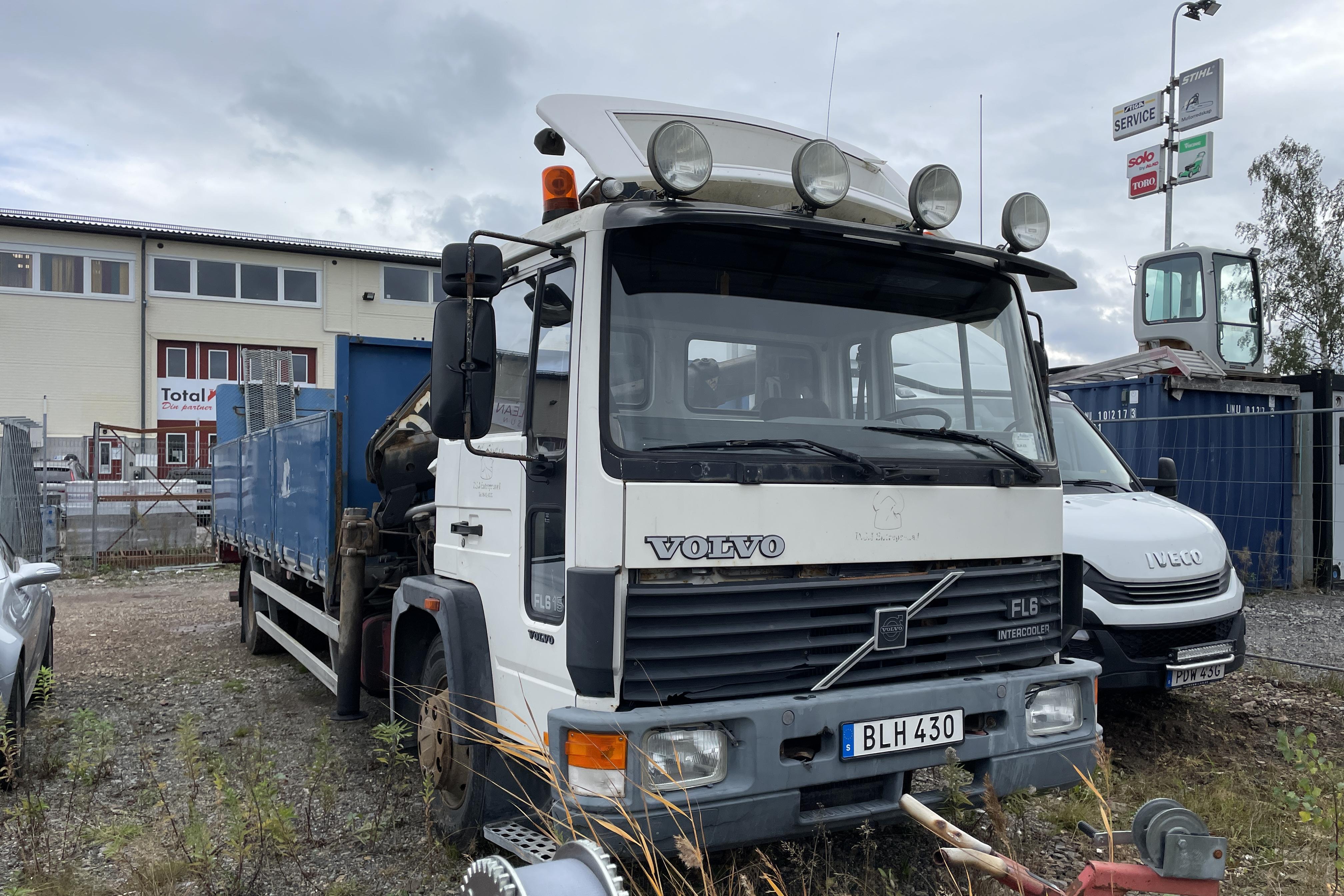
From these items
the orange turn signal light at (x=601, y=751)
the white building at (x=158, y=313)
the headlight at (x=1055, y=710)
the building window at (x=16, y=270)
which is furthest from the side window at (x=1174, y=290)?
the building window at (x=16, y=270)

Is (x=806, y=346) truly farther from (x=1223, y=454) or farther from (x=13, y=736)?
(x=1223, y=454)

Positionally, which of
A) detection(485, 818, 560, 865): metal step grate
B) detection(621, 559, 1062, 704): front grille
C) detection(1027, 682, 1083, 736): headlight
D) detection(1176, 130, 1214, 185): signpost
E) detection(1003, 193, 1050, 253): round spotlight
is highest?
detection(1176, 130, 1214, 185): signpost

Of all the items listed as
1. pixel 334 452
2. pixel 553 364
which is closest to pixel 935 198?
pixel 553 364

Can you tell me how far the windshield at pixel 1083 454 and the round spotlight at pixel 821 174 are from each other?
3869 millimetres

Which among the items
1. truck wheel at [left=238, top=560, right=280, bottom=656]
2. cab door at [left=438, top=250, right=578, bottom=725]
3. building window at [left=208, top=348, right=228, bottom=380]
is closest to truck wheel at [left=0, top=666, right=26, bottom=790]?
cab door at [left=438, top=250, right=578, bottom=725]

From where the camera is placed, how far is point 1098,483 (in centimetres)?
640

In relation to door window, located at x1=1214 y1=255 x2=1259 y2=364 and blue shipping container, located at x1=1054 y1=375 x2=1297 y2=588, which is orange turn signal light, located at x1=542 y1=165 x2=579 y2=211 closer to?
blue shipping container, located at x1=1054 y1=375 x2=1297 y2=588

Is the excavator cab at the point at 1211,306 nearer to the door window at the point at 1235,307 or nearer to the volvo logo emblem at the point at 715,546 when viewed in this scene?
the door window at the point at 1235,307

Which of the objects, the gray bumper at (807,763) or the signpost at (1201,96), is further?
the signpost at (1201,96)

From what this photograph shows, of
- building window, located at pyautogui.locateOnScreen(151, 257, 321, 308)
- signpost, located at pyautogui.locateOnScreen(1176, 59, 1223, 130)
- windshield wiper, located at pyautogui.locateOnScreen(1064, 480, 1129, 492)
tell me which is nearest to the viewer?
windshield wiper, located at pyautogui.locateOnScreen(1064, 480, 1129, 492)

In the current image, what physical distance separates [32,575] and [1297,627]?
32.7ft

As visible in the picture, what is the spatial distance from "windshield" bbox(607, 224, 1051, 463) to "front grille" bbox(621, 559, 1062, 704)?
1.42 ft

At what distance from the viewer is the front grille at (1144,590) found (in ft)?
→ 17.3

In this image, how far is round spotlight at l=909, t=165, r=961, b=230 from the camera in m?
3.43
